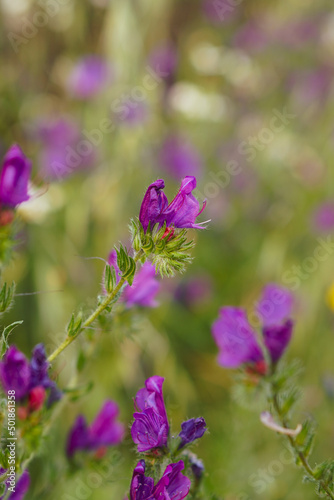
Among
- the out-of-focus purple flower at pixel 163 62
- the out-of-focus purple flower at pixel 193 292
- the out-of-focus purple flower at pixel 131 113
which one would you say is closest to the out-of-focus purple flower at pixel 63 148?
the out-of-focus purple flower at pixel 131 113

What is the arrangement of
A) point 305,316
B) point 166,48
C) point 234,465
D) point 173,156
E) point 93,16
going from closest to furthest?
point 234,465, point 305,316, point 173,156, point 166,48, point 93,16

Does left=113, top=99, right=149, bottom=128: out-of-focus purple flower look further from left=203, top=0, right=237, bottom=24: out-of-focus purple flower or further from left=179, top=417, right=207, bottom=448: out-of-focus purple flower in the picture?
left=179, top=417, right=207, bottom=448: out-of-focus purple flower

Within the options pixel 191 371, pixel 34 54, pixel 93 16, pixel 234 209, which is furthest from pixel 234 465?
pixel 93 16

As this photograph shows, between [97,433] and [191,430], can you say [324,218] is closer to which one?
[97,433]

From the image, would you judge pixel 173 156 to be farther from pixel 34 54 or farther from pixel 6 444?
pixel 6 444

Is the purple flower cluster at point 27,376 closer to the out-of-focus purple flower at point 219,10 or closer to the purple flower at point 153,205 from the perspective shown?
the purple flower at point 153,205
